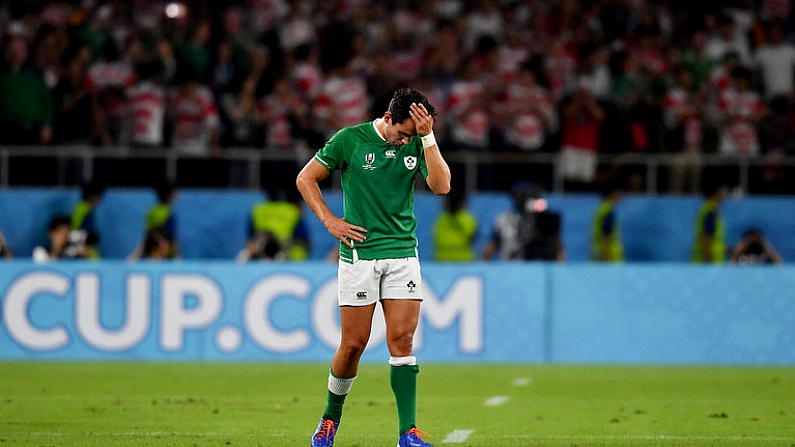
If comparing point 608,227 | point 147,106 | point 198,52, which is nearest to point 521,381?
point 608,227

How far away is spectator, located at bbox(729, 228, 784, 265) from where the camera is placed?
1778 centimetres

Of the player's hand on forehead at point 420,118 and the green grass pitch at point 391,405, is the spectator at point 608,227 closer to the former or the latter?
the green grass pitch at point 391,405

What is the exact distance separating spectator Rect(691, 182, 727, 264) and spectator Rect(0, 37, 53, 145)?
9.00 metres

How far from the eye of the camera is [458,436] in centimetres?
876

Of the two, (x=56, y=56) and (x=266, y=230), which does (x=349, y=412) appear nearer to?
(x=266, y=230)

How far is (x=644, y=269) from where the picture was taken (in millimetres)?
15492

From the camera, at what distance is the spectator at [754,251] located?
1778cm

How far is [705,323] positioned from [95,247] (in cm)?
815

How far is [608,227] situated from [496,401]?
23.0 ft

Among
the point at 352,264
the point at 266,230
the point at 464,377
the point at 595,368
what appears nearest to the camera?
the point at 352,264

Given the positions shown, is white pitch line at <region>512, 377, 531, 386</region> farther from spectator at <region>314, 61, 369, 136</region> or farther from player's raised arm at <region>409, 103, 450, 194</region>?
player's raised arm at <region>409, 103, 450, 194</region>

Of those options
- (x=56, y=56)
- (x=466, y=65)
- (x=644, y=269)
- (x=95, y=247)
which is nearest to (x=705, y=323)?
(x=644, y=269)

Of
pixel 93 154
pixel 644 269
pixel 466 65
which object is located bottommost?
pixel 644 269

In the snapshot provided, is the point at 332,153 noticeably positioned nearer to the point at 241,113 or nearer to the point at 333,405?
the point at 333,405
